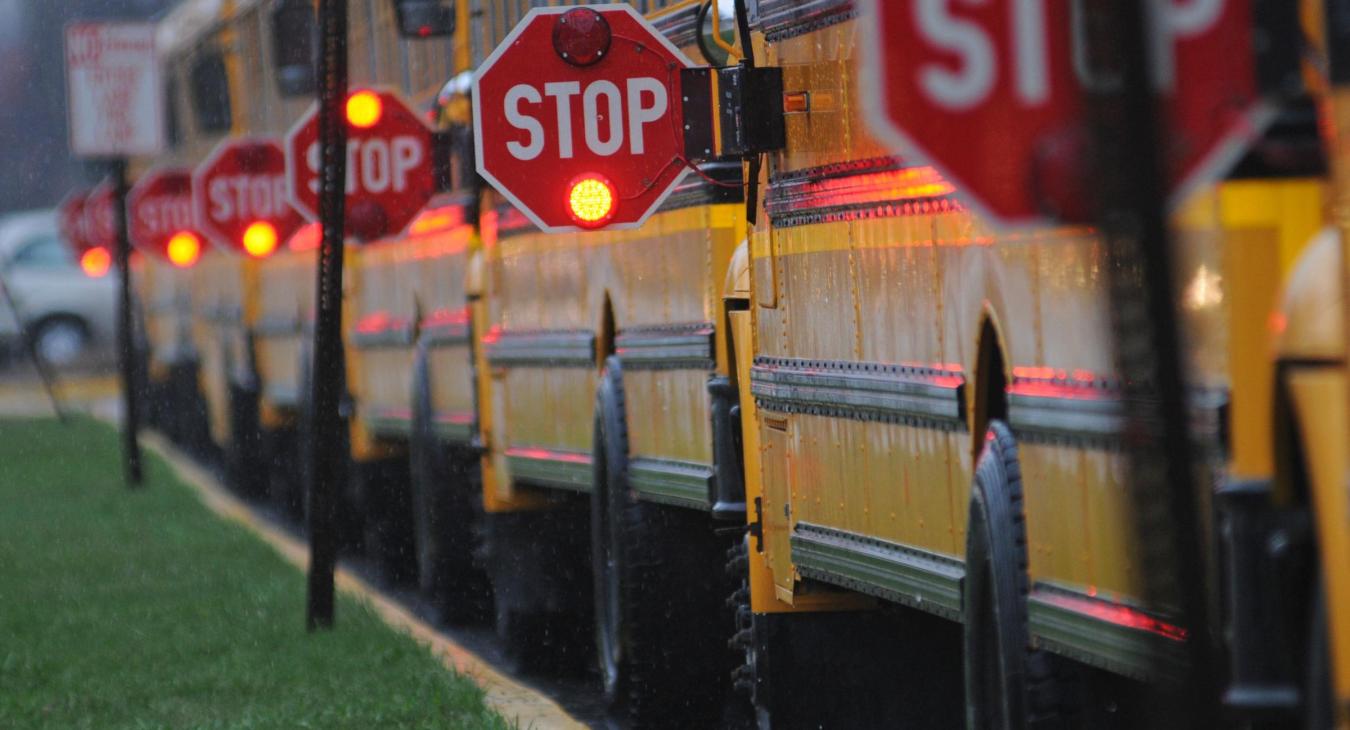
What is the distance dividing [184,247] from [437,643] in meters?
11.1

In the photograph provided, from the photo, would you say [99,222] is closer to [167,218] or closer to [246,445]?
[167,218]

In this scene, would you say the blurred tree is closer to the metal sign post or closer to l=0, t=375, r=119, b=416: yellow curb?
l=0, t=375, r=119, b=416: yellow curb

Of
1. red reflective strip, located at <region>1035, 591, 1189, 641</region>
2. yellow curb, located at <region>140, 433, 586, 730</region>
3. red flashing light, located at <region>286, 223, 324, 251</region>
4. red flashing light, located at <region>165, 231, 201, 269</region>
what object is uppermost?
red flashing light, located at <region>286, 223, 324, 251</region>

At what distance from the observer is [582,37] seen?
835 cm

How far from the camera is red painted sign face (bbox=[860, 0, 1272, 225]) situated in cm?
311

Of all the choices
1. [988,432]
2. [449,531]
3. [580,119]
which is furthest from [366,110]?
[988,432]

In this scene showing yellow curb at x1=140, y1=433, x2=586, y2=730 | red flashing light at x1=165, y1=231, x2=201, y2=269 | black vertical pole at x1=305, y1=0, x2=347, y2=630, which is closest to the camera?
yellow curb at x1=140, y1=433, x2=586, y2=730

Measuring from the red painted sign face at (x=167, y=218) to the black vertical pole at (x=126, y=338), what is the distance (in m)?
1.58

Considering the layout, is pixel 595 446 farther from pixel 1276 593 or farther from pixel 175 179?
pixel 175 179

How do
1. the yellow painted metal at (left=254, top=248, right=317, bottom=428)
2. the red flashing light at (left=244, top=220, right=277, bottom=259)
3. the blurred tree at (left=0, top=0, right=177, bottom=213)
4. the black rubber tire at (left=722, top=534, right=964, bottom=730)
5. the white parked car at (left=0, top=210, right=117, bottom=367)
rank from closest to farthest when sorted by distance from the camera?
the black rubber tire at (left=722, top=534, right=964, bottom=730) → the yellow painted metal at (left=254, top=248, right=317, bottom=428) → the red flashing light at (left=244, top=220, right=277, bottom=259) → the white parked car at (left=0, top=210, right=117, bottom=367) → the blurred tree at (left=0, top=0, right=177, bottom=213)

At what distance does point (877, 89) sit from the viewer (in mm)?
3457

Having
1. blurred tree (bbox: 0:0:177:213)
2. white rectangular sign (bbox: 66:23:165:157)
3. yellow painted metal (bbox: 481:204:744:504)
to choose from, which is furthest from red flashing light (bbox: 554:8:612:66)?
blurred tree (bbox: 0:0:177:213)

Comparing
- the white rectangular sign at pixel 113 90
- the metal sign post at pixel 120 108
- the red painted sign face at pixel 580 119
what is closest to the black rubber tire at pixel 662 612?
the red painted sign face at pixel 580 119

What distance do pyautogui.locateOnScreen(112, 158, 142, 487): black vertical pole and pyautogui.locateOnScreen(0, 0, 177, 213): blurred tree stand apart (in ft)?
96.2
